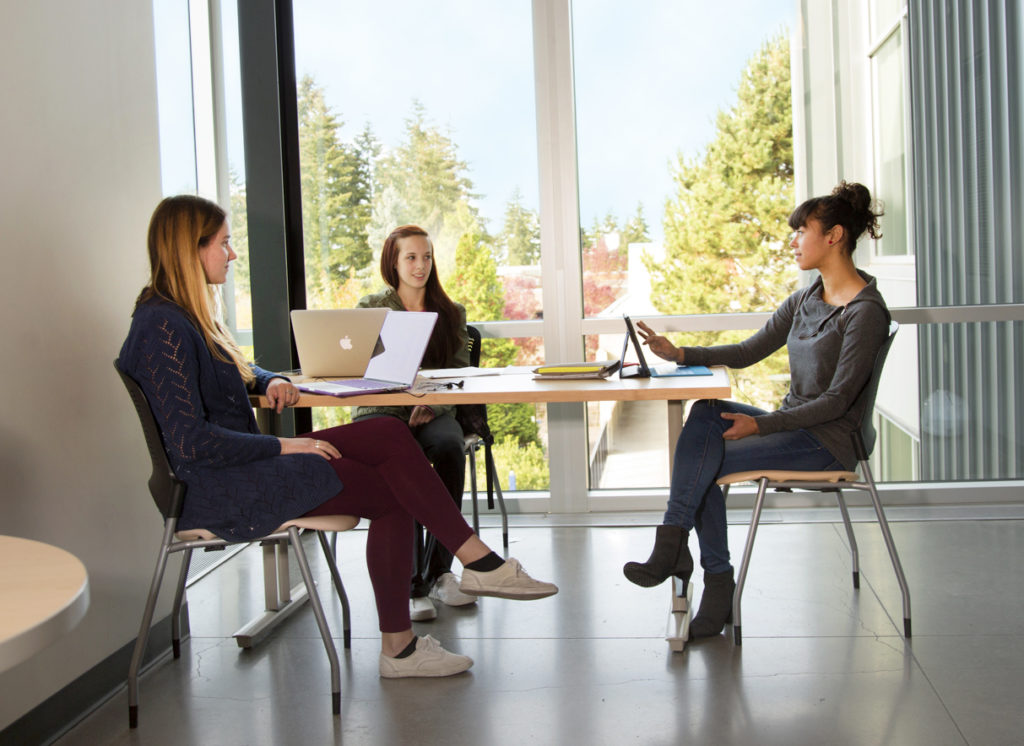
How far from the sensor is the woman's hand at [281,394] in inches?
110

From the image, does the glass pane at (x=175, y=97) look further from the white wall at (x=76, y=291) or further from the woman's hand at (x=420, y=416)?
the woman's hand at (x=420, y=416)

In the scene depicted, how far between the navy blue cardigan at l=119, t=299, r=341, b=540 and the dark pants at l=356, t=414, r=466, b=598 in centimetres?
77

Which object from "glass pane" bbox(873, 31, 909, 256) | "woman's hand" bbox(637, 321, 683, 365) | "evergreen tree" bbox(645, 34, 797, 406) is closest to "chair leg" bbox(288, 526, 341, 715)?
"woman's hand" bbox(637, 321, 683, 365)

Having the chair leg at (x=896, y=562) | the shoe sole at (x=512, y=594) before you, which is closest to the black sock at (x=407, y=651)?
the shoe sole at (x=512, y=594)

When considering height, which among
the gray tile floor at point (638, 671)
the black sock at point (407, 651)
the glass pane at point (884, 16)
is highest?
the glass pane at point (884, 16)

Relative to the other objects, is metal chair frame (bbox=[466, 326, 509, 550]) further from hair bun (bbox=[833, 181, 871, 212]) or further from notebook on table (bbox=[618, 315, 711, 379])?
hair bun (bbox=[833, 181, 871, 212])

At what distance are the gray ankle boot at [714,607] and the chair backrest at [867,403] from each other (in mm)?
513

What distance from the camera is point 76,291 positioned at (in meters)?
2.53

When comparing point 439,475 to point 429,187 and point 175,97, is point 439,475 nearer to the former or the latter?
point 429,187

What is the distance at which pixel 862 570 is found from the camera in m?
3.38

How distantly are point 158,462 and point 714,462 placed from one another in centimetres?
147

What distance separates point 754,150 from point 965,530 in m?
1.75

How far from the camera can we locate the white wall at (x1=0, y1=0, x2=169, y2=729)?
7.43 feet

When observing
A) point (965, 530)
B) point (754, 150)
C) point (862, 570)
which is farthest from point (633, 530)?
point (754, 150)
